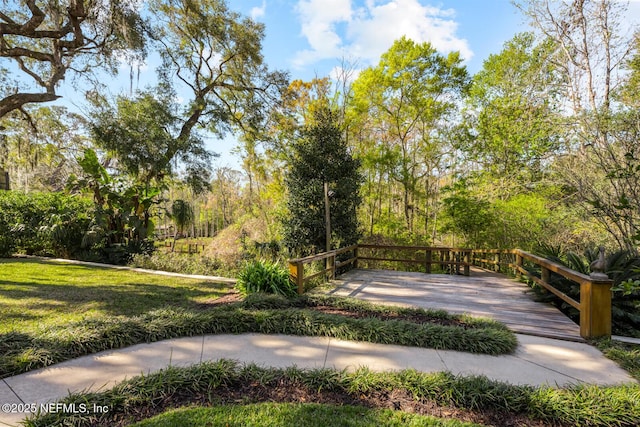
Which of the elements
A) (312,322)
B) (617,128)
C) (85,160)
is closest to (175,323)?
(312,322)

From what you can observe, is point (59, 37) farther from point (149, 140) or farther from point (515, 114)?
point (515, 114)

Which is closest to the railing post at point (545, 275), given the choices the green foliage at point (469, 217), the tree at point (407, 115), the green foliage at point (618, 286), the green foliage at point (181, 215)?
the green foliage at point (618, 286)

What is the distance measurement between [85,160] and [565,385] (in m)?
11.4

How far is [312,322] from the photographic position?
3.76m

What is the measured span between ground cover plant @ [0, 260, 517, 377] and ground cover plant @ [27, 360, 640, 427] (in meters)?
0.87

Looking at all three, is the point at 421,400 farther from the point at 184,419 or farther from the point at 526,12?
the point at 526,12

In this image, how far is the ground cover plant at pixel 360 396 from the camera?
83.7 inches

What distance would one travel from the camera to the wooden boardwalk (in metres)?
4.00

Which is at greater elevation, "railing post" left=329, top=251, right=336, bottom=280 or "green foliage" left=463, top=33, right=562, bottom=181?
"green foliage" left=463, top=33, right=562, bottom=181

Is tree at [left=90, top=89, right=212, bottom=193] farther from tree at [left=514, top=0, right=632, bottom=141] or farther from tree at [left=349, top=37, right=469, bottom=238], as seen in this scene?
tree at [left=514, top=0, right=632, bottom=141]

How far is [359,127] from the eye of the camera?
12320mm

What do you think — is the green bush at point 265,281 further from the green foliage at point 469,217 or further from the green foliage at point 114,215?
the green foliage at point 469,217

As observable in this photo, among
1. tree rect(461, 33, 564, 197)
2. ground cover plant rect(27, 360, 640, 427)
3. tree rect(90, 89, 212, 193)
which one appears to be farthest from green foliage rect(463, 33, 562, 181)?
tree rect(90, 89, 212, 193)

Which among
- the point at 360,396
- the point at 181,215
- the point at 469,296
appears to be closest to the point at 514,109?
the point at 469,296
